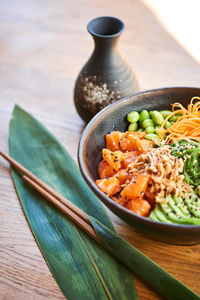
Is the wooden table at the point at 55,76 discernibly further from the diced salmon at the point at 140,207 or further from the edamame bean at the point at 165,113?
the edamame bean at the point at 165,113

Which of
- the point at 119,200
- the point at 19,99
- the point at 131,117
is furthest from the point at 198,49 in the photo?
the point at 119,200

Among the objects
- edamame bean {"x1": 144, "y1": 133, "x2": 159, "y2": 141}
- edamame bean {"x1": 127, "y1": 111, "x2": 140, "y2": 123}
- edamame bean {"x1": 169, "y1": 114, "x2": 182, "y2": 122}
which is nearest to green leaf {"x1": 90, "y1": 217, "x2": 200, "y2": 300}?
edamame bean {"x1": 144, "y1": 133, "x2": 159, "y2": 141}

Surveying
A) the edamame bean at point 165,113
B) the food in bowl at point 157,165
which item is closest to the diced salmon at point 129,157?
the food in bowl at point 157,165

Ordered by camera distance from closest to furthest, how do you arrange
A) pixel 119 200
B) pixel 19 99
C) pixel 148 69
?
pixel 119 200
pixel 19 99
pixel 148 69

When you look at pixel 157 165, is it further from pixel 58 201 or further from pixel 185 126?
pixel 58 201

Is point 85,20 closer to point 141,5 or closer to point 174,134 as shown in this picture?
point 141,5

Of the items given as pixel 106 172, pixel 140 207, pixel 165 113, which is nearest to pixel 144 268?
pixel 140 207
